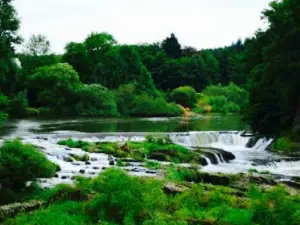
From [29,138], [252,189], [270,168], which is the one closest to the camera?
[252,189]

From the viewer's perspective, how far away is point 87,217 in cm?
1295

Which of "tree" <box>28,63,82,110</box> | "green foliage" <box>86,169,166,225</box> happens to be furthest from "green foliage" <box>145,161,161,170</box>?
"tree" <box>28,63,82,110</box>

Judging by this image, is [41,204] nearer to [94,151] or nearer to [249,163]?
[94,151]

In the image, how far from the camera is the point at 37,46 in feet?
263

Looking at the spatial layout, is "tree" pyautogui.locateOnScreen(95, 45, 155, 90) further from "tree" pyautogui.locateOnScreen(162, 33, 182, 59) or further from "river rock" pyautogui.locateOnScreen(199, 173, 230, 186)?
"river rock" pyautogui.locateOnScreen(199, 173, 230, 186)

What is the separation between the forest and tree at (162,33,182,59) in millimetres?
8823

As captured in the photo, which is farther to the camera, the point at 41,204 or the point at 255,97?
the point at 255,97

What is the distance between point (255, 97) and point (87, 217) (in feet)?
88.5

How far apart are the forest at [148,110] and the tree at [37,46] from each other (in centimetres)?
17

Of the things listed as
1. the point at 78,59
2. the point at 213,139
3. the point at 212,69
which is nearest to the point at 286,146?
the point at 213,139

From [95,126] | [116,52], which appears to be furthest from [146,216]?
[116,52]

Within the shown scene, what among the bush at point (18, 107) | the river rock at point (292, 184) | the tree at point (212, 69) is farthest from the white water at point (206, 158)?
the tree at point (212, 69)

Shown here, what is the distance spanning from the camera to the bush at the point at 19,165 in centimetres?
1636

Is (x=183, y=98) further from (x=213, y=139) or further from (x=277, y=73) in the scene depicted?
(x=277, y=73)
